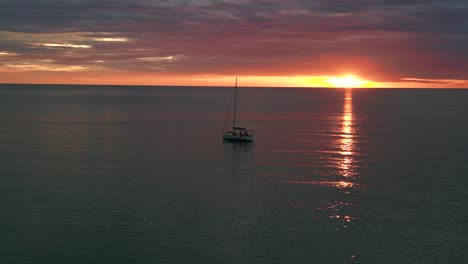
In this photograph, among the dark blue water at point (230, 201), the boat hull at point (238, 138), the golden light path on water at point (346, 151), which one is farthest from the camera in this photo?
the boat hull at point (238, 138)

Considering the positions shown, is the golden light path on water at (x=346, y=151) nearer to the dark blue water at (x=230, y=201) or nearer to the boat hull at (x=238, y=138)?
the dark blue water at (x=230, y=201)

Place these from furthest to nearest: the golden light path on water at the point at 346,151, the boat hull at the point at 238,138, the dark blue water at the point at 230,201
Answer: the boat hull at the point at 238,138 < the golden light path on water at the point at 346,151 < the dark blue water at the point at 230,201

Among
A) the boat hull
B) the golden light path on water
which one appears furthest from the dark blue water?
the boat hull

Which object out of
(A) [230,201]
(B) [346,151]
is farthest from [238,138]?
(A) [230,201]

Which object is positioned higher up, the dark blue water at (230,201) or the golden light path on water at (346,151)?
the golden light path on water at (346,151)

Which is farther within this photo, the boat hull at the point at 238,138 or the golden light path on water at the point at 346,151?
the boat hull at the point at 238,138

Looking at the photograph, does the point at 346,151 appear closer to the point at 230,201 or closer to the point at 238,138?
the point at 238,138

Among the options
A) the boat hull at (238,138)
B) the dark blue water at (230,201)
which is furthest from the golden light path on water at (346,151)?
the boat hull at (238,138)

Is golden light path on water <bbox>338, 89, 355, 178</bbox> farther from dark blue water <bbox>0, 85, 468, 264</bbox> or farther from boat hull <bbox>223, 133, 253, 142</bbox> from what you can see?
boat hull <bbox>223, 133, 253, 142</bbox>

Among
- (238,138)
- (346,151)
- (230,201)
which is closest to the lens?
(230,201)

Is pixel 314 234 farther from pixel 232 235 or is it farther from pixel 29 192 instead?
pixel 29 192

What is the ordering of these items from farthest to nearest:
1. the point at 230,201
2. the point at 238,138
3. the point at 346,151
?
the point at 238,138
the point at 346,151
the point at 230,201

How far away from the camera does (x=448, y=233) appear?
5366cm

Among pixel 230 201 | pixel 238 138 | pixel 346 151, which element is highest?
pixel 238 138
